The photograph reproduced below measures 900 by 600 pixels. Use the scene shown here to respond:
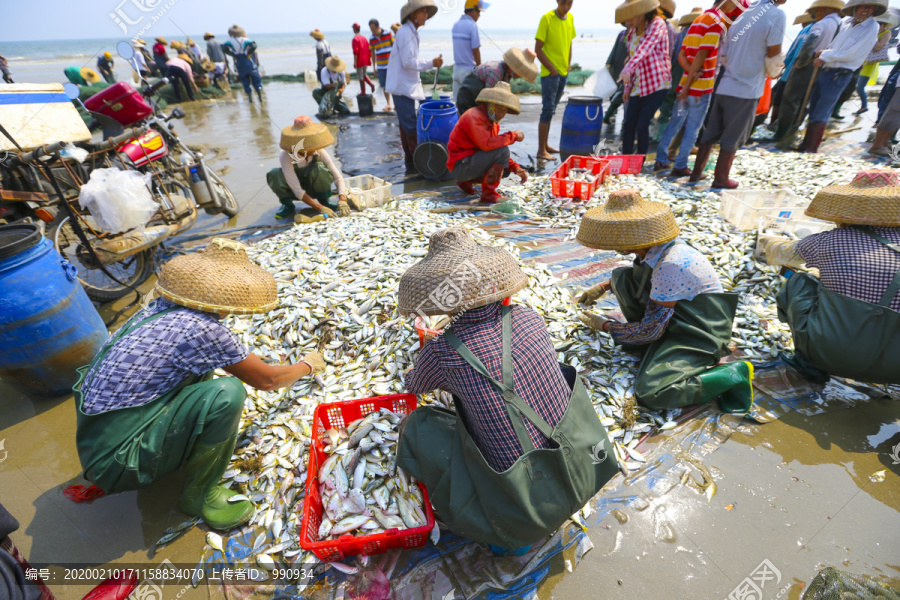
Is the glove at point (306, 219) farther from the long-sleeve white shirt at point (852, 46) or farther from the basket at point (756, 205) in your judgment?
the long-sleeve white shirt at point (852, 46)

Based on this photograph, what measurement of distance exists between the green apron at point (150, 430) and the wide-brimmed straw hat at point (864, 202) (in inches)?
143

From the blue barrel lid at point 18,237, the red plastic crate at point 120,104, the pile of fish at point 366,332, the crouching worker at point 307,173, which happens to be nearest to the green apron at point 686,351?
the pile of fish at point 366,332

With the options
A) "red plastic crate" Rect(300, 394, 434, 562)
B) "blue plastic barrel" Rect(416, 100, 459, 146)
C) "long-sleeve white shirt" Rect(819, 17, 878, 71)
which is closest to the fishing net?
"red plastic crate" Rect(300, 394, 434, 562)

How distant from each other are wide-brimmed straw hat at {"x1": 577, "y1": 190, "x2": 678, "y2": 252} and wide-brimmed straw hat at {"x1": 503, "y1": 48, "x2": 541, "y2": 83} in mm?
3685

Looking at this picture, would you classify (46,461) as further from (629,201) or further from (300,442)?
(629,201)

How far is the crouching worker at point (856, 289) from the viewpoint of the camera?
2.37 m

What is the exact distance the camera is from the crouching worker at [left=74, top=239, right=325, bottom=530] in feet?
6.16

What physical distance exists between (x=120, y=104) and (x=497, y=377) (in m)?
5.06

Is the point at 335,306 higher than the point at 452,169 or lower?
lower

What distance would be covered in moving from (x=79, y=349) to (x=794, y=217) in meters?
6.51

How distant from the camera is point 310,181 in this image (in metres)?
5.35

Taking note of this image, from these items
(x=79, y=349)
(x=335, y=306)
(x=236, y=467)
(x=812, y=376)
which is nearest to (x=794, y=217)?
(x=812, y=376)

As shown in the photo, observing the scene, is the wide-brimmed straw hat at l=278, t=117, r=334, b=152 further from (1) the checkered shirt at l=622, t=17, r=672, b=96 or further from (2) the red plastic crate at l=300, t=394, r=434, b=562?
(1) the checkered shirt at l=622, t=17, r=672, b=96

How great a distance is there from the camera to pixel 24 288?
2.67 m
